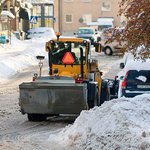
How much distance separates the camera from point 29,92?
43.7 ft

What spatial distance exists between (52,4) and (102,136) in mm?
68408

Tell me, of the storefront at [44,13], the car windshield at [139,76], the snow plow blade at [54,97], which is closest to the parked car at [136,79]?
the car windshield at [139,76]

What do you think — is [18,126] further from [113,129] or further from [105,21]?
[105,21]

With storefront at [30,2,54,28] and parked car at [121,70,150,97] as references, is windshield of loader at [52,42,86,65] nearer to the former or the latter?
parked car at [121,70,150,97]

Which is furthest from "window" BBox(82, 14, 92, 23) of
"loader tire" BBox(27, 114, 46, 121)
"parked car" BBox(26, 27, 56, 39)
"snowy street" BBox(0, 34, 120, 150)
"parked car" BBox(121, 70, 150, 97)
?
"loader tire" BBox(27, 114, 46, 121)

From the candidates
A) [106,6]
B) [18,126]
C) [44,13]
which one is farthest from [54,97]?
[106,6]

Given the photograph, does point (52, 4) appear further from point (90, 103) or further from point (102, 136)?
point (102, 136)

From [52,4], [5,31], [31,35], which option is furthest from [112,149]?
[52,4]

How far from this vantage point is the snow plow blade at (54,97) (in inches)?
514

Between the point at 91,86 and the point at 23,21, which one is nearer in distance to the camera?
the point at 91,86

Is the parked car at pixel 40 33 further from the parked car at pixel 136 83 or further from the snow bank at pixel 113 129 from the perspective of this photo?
the snow bank at pixel 113 129

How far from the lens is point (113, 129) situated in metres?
8.91

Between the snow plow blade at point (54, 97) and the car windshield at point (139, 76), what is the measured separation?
76.7 inches

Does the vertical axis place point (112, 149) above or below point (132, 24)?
below
